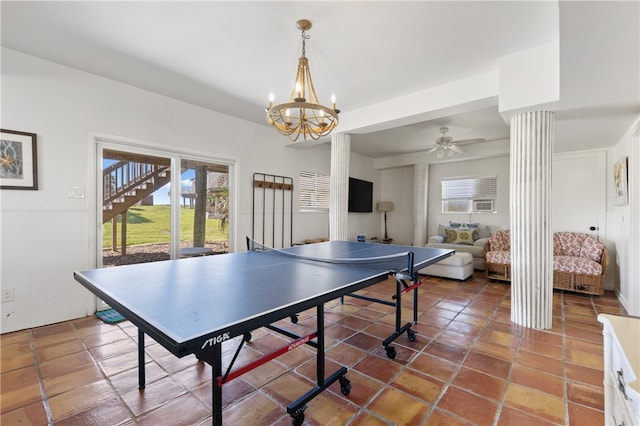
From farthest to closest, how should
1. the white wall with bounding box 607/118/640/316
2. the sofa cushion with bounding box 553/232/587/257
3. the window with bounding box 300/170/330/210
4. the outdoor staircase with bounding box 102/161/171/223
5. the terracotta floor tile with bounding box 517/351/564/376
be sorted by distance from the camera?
the window with bounding box 300/170/330/210, the sofa cushion with bounding box 553/232/587/257, the outdoor staircase with bounding box 102/161/171/223, the white wall with bounding box 607/118/640/316, the terracotta floor tile with bounding box 517/351/564/376

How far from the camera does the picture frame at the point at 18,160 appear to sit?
265 centimetres

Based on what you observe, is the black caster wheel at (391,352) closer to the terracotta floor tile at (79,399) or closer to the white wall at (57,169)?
the terracotta floor tile at (79,399)

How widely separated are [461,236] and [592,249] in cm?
210

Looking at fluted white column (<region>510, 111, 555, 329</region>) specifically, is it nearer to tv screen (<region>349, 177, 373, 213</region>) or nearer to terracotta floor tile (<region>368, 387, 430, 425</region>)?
terracotta floor tile (<region>368, 387, 430, 425</region>)

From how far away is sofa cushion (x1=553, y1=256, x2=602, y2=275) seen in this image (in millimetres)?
3773

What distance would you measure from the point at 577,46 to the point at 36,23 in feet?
13.1

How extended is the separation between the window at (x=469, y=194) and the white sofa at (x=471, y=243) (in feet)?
1.61

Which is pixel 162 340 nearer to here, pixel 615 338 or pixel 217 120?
pixel 615 338

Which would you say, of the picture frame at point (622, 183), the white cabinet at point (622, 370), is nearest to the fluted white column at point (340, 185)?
the picture frame at point (622, 183)

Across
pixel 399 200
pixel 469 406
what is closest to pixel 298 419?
pixel 469 406

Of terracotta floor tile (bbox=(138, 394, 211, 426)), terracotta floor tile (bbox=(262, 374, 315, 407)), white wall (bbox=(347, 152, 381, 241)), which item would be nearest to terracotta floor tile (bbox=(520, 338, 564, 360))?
terracotta floor tile (bbox=(262, 374, 315, 407))

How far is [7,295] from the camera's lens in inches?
105

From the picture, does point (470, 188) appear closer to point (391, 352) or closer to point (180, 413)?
point (391, 352)

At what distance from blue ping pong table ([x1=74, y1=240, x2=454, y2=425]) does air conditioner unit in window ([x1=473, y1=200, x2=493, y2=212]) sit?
15.6ft
